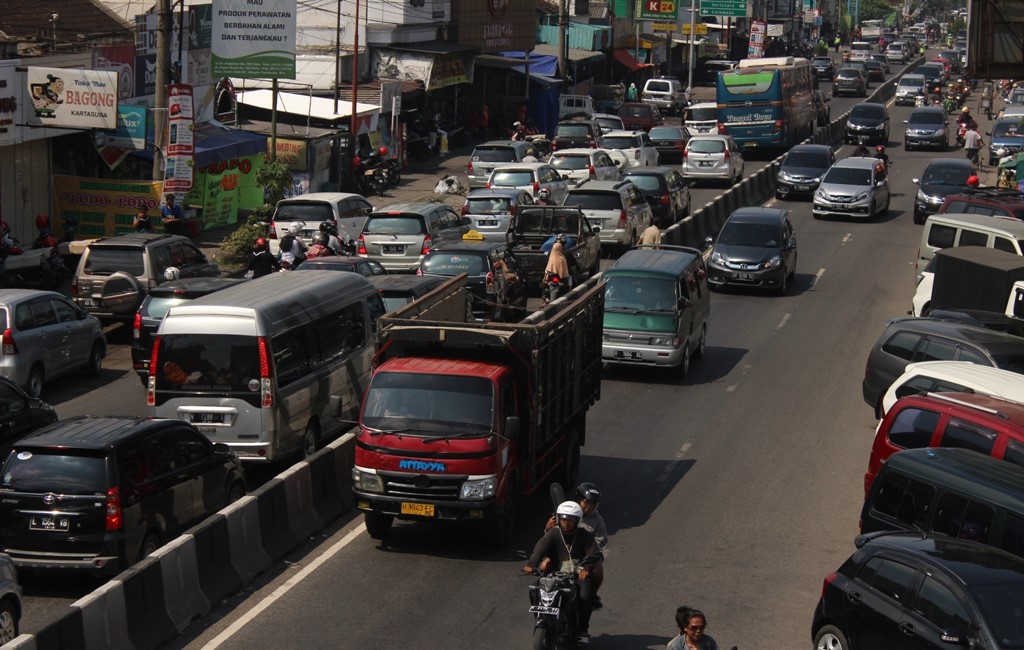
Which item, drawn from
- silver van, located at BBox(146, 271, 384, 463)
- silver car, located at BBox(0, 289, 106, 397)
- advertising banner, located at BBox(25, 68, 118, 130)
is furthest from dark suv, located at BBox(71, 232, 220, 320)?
silver van, located at BBox(146, 271, 384, 463)

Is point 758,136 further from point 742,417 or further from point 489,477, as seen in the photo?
point 489,477

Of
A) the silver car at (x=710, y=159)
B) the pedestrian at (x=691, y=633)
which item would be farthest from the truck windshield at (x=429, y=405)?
the silver car at (x=710, y=159)

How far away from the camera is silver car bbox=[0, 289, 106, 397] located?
65.7 feet

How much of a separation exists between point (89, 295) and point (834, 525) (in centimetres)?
1429

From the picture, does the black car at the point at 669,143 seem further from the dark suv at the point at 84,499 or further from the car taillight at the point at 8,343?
the dark suv at the point at 84,499

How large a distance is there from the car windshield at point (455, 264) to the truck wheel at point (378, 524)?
38.1 feet

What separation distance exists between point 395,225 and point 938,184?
1811cm

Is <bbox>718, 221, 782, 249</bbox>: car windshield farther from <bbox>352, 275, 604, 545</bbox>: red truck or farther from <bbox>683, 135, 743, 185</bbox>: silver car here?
<bbox>683, 135, 743, 185</bbox>: silver car

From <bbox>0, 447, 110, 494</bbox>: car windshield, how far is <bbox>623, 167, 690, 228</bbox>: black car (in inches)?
983

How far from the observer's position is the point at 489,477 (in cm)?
1352

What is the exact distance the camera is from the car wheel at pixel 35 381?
66.9ft

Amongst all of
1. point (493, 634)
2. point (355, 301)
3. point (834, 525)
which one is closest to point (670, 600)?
point (493, 634)

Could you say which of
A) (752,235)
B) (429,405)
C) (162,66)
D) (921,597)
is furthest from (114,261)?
(921,597)

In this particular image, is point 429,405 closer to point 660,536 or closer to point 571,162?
point 660,536
